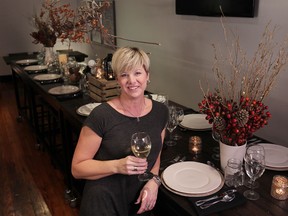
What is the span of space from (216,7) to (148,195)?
64.4 inches

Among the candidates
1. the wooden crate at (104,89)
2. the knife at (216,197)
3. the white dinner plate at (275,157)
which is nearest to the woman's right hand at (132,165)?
the knife at (216,197)

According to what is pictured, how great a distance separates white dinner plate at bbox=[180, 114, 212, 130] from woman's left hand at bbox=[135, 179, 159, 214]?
66 cm

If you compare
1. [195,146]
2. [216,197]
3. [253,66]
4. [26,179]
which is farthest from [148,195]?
[26,179]

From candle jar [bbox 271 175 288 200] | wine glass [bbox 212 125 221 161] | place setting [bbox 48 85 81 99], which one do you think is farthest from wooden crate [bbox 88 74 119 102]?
candle jar [bbox 271 175 288 200]

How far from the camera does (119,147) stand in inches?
57.2

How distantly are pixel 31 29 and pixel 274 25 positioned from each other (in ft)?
20.3

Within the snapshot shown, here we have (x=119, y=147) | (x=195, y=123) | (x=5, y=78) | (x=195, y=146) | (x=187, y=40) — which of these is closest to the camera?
(x=119, y=147)

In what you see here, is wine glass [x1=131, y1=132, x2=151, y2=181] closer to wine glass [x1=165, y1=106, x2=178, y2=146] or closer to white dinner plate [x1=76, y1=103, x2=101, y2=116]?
wine glass [x1=165, y1=106, x2=178, y2=146]

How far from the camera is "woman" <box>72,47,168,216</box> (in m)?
1.44

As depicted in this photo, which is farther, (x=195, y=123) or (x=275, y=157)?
(x=195, y=123)

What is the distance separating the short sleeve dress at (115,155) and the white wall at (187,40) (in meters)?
1.04

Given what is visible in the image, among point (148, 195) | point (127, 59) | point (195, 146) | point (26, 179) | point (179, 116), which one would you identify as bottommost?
point (26, 179)

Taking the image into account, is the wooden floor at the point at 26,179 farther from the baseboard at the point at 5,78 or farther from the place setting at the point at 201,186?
the baseboard at the point at 5,78

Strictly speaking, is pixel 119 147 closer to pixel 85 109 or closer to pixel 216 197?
pixel 216 197
